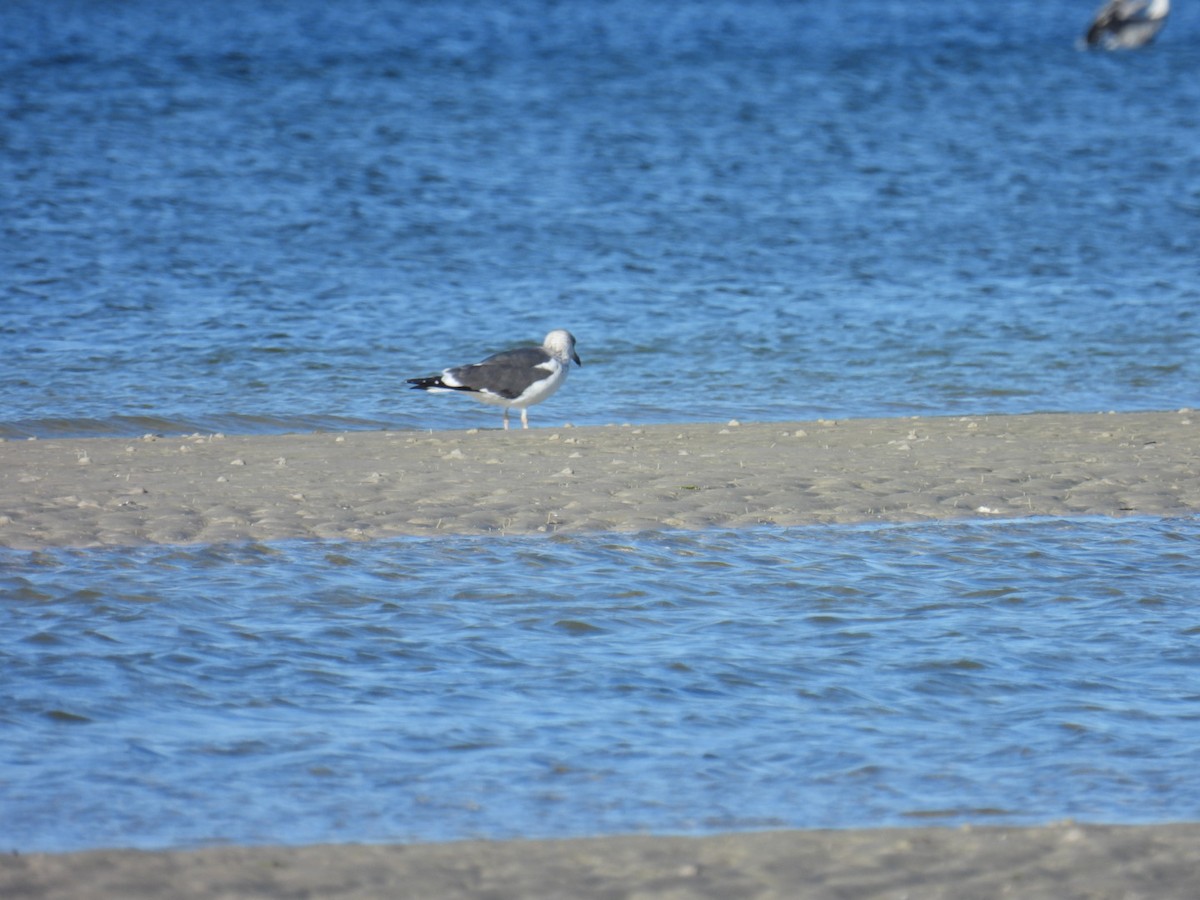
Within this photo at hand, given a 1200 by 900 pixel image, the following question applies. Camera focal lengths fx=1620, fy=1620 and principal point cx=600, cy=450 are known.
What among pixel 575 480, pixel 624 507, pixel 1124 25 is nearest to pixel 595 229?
pixel 575 480

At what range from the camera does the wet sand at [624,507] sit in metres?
4.29

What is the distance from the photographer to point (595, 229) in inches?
971

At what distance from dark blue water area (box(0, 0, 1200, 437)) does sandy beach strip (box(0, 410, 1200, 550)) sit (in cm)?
209

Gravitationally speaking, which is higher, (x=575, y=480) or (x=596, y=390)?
(x=596, y=390)

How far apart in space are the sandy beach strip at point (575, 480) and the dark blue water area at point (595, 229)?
6.86ft

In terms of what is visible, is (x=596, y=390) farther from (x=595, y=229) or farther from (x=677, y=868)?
(x=677, y=868)

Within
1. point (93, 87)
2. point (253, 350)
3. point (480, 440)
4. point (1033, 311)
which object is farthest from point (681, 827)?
point (93, 87)

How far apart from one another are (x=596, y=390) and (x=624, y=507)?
623 cm

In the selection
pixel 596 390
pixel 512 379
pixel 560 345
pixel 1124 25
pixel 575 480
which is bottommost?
pixel 575 480

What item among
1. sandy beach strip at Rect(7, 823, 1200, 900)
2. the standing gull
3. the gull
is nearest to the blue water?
sandy beach strip at Rect(7, 823, 1200, 900)

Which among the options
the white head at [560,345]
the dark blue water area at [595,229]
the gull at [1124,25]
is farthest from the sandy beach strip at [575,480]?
the gull at [1124,25]

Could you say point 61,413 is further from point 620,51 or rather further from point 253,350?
point 620,51

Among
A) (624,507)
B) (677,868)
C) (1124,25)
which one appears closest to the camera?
(677,868)

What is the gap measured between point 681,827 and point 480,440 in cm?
725
